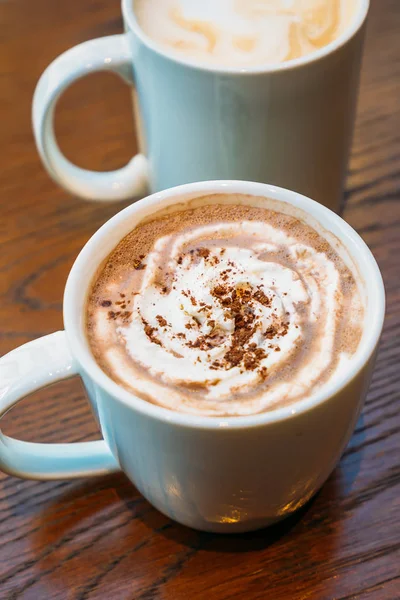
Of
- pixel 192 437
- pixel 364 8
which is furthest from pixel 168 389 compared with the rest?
pixel 364 8

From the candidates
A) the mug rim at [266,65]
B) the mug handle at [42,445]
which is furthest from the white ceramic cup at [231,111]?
the mug handle at [42,445]

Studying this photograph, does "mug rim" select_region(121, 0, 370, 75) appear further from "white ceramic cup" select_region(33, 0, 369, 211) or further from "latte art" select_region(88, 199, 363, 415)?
"latte art" select_region(88, 199, 363, 415)

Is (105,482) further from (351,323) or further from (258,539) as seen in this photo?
(351,323)

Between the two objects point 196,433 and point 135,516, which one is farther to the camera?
point 135,516

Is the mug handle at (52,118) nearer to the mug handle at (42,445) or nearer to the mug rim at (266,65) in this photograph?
the mug rim at (266,65)

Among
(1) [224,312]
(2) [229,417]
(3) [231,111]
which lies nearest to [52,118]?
(3) [231,111]

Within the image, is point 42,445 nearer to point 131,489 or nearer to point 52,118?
point 131,489
